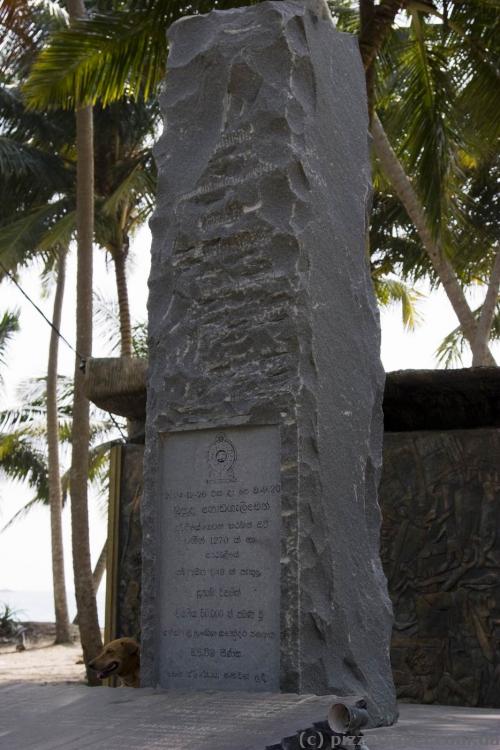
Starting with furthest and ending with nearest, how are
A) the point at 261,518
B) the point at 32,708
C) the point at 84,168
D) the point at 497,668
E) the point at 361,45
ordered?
1. the point at 84,168
2. the point at 361,45
3. the point at 497,668
4. the point at 261,518
5. the point at 32,708

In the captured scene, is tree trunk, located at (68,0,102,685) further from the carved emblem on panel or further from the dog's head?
the carved emblem on panel

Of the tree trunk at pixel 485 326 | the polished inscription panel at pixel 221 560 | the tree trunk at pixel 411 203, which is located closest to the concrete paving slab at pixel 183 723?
the polished inscription panel at pixel 221 560

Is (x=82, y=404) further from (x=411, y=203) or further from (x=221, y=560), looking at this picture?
(x=221, y=560)

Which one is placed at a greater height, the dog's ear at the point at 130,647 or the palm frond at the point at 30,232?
the palm frond at the point at 30,232

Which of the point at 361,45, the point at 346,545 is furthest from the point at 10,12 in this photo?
the point at 346,545

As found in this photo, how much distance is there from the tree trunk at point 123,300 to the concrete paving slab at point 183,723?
12104 mm

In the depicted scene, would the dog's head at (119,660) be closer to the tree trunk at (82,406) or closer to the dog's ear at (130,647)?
the dog's ear at (130,647)

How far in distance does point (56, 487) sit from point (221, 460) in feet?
54.8

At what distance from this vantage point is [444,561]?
8102 millimetres

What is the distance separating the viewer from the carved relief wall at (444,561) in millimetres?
7855

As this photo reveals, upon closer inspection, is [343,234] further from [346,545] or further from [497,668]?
[497,668]

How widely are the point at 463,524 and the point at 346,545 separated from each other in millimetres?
2507

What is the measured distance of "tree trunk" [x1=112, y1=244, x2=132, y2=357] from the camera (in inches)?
698

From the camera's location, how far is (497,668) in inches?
306
